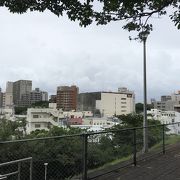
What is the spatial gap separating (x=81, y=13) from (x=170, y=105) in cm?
15872

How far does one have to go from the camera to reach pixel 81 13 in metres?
6.12

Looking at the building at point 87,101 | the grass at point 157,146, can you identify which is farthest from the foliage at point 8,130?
the building at point 87,101

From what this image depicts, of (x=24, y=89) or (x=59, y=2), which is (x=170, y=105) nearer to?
(x=24, y=89)

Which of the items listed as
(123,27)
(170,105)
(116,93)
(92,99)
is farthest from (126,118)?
(92,99)

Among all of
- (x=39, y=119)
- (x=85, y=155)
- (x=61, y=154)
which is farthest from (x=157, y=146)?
(x=39, y=119)

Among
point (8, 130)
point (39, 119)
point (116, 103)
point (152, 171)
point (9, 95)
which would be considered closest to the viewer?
point (152, 171)

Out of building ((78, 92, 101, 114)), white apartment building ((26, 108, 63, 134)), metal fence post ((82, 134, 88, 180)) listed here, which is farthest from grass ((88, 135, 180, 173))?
building ((78, 92, 101, 114))

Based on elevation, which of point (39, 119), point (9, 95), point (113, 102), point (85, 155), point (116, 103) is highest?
point (9, 95)

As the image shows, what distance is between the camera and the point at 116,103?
152m

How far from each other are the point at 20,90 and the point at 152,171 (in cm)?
18276

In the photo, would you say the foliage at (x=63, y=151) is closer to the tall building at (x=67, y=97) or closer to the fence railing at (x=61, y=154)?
the fence railing at (x=61, y=154)

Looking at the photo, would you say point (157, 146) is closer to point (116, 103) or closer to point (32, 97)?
point (116, 103)

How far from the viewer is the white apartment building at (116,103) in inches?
5846

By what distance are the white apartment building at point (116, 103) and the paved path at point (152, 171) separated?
13323 centimetres
